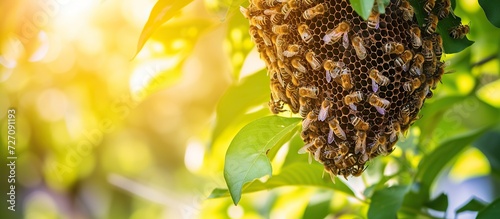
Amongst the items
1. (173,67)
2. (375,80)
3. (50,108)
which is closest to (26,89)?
(50,108)

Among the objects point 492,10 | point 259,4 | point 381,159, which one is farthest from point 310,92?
point 381,159

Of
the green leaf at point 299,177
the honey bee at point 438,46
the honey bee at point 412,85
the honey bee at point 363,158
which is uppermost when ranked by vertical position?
the honey bee at point 438,46

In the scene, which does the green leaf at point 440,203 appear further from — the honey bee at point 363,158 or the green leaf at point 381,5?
the green leaf at point 381,5

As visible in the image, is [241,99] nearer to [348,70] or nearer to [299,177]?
[299,177]

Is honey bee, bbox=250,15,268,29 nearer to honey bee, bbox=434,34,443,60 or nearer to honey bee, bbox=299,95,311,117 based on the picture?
honey bee, bbox=299,95,311,117

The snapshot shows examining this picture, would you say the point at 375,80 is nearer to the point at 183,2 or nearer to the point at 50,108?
the point at 183,2

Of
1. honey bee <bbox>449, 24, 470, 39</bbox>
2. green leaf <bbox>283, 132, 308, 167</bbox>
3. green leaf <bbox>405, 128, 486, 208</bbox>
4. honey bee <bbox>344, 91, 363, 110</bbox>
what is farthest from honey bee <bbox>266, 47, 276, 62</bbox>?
green leaf <bbox>405, 128, 486, 208</bbox>

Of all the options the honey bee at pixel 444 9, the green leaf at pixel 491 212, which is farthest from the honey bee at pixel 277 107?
the green leaf at pixel 491 212
